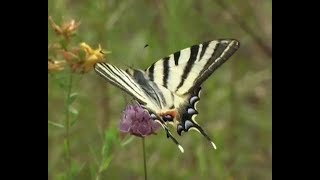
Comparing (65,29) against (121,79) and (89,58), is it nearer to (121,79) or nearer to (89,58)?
(89,58)

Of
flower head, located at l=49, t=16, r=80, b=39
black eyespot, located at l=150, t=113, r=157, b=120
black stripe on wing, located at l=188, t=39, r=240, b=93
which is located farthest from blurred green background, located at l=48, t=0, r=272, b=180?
black eyespot, located at l=150, t=113, r=157, b=120

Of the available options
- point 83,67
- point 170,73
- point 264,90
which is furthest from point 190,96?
point 264,90

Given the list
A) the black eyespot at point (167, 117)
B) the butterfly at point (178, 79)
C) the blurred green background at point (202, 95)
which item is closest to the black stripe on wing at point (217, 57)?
the butterfly at point (178, 79)

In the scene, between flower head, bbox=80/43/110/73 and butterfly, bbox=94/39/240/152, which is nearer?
butterfly, bbox=94/39/240/152

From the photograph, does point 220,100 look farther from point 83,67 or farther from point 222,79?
point 83,67

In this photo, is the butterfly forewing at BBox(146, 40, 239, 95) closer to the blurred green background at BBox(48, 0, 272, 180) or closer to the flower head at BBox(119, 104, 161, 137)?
the flower head at BBox(119, 104, 161, 137)

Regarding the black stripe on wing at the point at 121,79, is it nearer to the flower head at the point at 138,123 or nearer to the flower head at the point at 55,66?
the flower head at the point at 138,123

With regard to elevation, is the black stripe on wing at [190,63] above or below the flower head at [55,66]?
below
